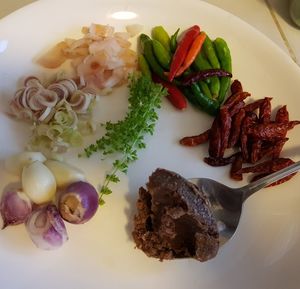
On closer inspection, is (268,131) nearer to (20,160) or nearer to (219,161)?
(219,161)

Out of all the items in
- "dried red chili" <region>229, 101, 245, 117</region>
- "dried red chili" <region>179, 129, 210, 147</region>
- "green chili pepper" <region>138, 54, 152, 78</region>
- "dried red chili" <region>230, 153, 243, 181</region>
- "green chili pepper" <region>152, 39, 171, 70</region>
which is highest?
"green chili pepper" <region>152, 39, 171, 70</region>

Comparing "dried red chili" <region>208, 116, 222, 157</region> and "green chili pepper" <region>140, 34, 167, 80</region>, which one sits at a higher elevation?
"green chili pepper" <region>140, 34, 167, 80</region>

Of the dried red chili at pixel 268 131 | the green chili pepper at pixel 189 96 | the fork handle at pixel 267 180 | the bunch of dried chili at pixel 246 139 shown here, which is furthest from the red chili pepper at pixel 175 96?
the fork handle at pixel 267 180

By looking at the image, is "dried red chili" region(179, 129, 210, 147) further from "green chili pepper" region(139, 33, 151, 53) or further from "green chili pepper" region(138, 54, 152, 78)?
"green chili pepper" region(139, 33, 151, 53)

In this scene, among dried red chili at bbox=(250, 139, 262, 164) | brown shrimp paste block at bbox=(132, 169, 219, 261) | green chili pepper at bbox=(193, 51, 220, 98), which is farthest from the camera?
green chili pepper at bbox=(193, 51, 220, 98)

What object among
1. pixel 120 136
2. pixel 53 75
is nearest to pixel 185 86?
pixel 120 136

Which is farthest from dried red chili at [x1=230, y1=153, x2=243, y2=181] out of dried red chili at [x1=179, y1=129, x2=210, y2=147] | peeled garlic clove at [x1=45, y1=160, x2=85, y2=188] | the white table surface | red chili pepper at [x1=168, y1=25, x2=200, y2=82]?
the white table surface
